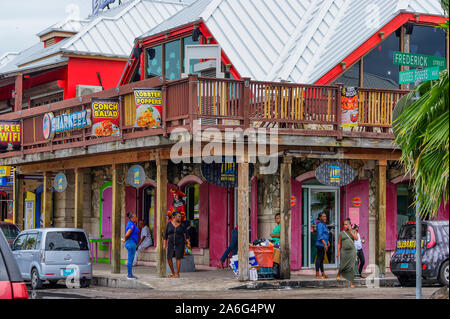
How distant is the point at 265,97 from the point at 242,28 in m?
7.04

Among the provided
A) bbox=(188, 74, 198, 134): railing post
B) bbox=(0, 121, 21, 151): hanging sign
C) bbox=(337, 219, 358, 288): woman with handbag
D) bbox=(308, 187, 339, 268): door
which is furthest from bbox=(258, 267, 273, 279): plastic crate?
bbox=(0, 121, 21, 151): hanging sign

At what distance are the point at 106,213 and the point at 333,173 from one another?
1145 cm

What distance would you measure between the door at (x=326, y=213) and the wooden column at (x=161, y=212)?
178 inches

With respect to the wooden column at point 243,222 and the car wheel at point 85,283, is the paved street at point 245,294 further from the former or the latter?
the car wheel at point 85,283

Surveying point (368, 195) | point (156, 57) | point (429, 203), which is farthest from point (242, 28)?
point (429, 203)

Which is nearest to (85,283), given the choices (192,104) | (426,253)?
(192,104)

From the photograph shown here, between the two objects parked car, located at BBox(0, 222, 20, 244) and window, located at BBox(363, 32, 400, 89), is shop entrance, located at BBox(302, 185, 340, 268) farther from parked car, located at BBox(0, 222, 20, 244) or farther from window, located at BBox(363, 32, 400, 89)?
parked car, located at BBox(0, 222, 20, 244)

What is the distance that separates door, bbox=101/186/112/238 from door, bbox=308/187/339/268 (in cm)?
902

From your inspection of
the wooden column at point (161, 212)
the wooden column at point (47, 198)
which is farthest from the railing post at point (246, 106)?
the wooden column at point (47, 198)

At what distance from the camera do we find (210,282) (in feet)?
67.6

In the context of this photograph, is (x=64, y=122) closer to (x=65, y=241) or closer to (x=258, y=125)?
(x=65, y=241)
